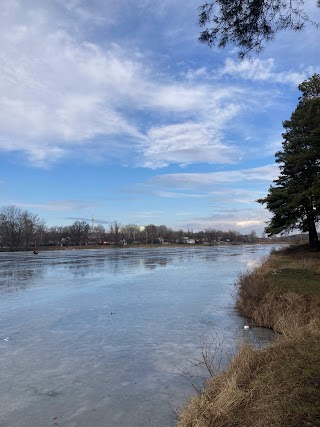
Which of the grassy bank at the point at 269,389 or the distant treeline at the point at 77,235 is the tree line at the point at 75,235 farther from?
the grassy bank at the point at 269,389

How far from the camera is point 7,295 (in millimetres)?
20219

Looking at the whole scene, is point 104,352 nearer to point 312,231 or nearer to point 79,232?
point 312,231

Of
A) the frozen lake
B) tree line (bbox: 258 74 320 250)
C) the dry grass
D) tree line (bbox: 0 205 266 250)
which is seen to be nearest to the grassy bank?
the frozen lake

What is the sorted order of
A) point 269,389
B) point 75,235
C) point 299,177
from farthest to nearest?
1. point 75,235
2. point 299,177
3. point 269,389

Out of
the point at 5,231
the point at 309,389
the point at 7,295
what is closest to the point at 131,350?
the point at 309,389

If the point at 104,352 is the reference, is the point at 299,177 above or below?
above

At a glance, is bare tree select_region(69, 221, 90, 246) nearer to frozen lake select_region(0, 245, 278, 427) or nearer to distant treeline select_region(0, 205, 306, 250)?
distant treeline select_region(0, 205, 306, 250)

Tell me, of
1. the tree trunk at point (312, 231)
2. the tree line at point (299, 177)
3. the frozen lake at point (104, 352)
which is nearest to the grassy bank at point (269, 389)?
the frozen lake at point (104, 352)

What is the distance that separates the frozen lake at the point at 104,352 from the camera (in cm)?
658

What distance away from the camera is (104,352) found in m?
9.92

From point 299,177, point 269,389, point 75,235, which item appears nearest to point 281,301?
point 269,389

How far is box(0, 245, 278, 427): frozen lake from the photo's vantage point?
6582 mm

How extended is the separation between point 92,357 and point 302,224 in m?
25.9

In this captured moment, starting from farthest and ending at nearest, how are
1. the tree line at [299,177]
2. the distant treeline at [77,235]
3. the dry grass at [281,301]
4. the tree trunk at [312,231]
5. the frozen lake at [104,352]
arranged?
the distant treeline at [77,235]
the tree trunk at [312,231]
the tree line at [299,177]
the dry grass at [281,301]
the frozen lake at [104,352]
